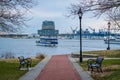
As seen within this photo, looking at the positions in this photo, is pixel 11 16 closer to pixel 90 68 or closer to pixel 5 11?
pixel 5 11

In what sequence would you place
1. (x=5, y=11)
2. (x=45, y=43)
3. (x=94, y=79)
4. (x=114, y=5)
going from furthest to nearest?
(x=45, y=43) < (x=5, y=11) < (x=94, y=79) < (x=114, y=5)

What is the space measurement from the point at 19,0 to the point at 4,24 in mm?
1818

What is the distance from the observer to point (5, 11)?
25047mm

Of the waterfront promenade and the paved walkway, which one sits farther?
the paved walkway

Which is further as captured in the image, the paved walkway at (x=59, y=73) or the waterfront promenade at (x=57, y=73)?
the paved walkway at (x=59, y=73)

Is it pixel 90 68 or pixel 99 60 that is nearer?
pixel 99 60

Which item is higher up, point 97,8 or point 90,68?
point 97,8

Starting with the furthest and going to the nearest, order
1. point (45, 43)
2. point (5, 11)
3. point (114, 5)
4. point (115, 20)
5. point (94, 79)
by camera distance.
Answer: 1. point (45, 43)
2. point (5, 11)
3. point (115, 20)
4. point (94, 79)
5. point (114, 5)

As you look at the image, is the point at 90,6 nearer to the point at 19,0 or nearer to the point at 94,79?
the point at 94,79

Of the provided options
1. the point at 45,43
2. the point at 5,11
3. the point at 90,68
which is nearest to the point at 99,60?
the point at 90,68

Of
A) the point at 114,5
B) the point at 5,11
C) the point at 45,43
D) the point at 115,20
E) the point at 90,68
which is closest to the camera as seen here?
the point at 114,5

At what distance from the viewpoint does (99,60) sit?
25.2 meters

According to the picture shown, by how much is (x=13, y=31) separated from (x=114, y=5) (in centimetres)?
851

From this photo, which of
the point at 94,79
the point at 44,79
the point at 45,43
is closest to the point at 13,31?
the point at 44,79
